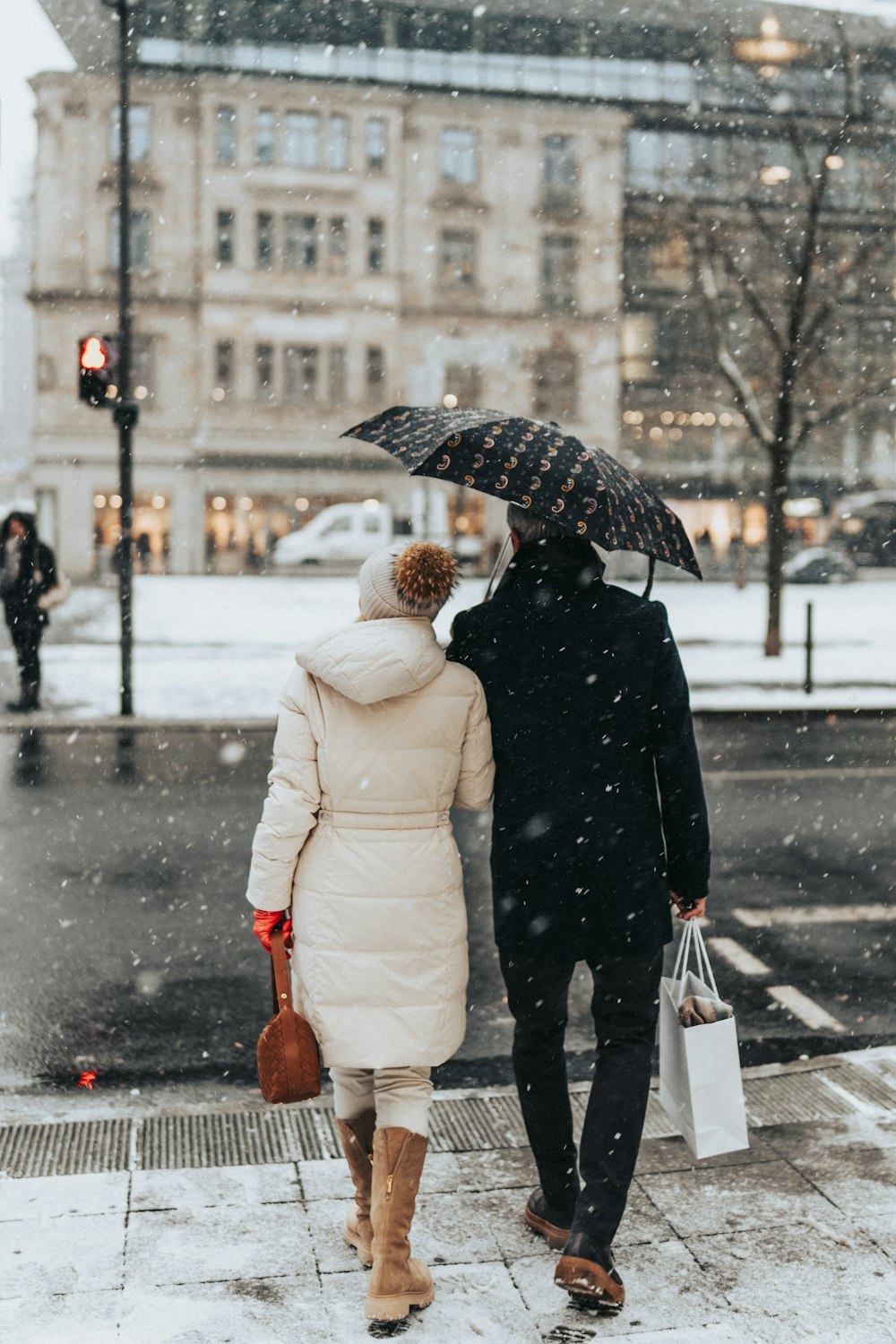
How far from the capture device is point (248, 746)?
12.1 metres

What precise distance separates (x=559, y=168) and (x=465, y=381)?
847cm

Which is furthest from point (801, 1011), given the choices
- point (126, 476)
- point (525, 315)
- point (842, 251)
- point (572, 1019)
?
point (525, 315)

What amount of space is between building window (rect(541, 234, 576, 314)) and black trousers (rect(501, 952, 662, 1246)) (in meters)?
45.8

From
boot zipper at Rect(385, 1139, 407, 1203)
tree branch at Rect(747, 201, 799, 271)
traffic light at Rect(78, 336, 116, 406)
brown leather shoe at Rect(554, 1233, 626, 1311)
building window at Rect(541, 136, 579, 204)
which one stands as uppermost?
building window at Rect(541, 136, 579, 204)

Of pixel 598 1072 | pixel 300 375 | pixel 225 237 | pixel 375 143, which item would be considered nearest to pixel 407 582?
pixel 598 1072

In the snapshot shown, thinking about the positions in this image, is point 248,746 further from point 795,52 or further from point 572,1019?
point 795,52

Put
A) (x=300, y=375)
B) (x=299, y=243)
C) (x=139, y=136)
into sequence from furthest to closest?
(x=300, y=375)
(x=299, y=243)
(x=139, y=136)

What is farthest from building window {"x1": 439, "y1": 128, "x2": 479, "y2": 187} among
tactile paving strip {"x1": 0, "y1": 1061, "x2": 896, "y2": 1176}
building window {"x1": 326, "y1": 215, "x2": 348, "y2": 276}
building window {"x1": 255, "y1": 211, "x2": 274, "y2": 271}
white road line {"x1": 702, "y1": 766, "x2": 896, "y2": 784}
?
tactile paving strip {"x1": 0, "y1": 1061, "x2": 896, "y2": 1176}

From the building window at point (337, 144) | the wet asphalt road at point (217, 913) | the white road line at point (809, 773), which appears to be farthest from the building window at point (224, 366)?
the white road line at point (809, 773)

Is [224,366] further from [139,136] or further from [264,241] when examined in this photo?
[139,136]

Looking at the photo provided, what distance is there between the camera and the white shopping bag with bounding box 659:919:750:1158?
334cm

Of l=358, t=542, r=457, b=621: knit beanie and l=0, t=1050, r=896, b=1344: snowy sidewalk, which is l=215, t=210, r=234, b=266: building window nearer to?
l=0, t=1050, r=896, b=1344: snowy sidewalk

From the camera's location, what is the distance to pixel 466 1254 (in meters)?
3.46

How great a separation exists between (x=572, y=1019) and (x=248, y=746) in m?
7.02
